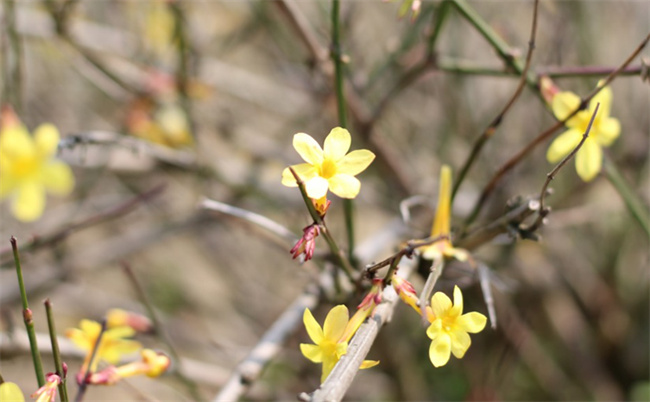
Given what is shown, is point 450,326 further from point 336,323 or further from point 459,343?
point 336,323

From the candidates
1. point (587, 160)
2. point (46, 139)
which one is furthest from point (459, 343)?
point (46, 139)

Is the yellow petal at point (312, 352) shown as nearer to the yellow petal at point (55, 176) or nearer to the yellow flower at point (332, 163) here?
the yellow flower at point (332, 163)

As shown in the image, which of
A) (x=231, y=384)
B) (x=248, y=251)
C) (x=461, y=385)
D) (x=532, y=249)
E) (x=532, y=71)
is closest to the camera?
A: (x=231, y=384)

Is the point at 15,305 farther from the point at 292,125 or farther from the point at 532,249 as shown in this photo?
the point at 532,249

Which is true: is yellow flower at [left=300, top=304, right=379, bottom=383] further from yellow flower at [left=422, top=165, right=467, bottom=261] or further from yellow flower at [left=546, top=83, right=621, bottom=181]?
yellow flower at [left=546, top=83, right=621, bottom=181]

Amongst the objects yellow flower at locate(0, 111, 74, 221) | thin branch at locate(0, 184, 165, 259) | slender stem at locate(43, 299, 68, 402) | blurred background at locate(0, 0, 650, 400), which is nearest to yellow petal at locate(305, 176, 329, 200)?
slender stem at locate(43, 299, 68, 402)

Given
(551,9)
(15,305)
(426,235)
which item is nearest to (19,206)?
(15,305)
